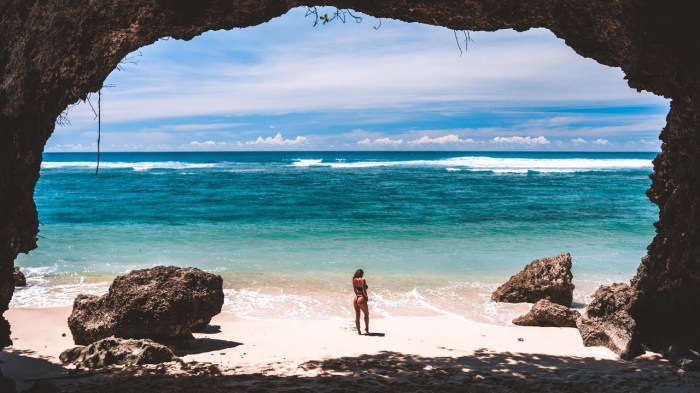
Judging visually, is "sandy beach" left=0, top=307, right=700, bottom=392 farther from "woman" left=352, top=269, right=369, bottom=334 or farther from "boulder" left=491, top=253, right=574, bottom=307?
"boulder" left=491, top=253, right=574, bottom=307

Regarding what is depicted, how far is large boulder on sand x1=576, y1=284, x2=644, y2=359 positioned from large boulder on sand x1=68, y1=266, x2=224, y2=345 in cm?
612

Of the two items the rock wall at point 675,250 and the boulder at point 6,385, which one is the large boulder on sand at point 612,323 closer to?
the rock wall at point 675,250

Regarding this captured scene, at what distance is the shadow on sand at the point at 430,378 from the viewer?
6.20 m

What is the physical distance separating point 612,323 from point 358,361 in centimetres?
400

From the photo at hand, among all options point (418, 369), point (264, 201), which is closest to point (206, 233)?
point (264, 201)

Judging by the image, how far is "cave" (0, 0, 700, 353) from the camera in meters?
4.93

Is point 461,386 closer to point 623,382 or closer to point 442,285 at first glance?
point 623,382

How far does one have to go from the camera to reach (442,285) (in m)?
14.5

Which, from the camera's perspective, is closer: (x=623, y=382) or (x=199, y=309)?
(x=623, y=382)

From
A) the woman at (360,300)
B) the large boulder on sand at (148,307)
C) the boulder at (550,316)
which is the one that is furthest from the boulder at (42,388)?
the boulder at (550,316)

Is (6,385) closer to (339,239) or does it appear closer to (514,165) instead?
(339,239)

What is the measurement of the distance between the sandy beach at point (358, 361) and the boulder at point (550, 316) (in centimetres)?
23

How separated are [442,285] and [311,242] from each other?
8376mm

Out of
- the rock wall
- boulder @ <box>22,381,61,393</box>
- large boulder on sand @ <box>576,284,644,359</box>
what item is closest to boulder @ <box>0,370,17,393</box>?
boulder @ <box>22,381,61,393</box>
